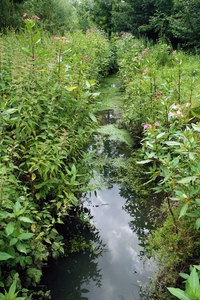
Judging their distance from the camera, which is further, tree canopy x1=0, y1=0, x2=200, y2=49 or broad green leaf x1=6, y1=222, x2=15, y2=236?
tree canopy x1=0, y1=0, x2=200, y2=49

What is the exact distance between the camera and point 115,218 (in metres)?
2.92

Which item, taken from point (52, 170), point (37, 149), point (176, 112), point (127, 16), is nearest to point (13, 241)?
point (52, 170)

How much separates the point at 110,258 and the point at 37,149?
121 cm

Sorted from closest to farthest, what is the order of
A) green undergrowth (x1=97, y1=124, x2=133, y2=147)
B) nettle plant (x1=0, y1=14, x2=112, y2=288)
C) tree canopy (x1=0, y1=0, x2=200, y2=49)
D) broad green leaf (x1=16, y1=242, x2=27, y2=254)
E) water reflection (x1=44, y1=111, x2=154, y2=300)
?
broad green leaf (x1=16, y1=242, x2=27, y2=254)
nettle plant (x1=0, y1=14, x2=112, y2=288)
water reflection (x1=44, y1=111, x2=154, y2=300)
green undergrowth (x1=97, y1=124, x2=133, y2=147)
tree canopy (x1=0, y1=0, x2=200, y2=49)

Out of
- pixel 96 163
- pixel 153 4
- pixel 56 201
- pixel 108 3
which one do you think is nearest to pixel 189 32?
pixel 153 4

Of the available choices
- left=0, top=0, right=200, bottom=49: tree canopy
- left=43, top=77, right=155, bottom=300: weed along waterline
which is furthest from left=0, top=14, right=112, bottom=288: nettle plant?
left=0, top=0, right=200, bottom=49: tree canopy

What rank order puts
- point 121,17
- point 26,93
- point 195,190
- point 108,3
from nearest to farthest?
point 195,190
point 26,93
point 121,17
point 108,3

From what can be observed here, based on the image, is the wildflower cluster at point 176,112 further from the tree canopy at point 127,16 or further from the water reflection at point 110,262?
the tree canopy at point 127,16

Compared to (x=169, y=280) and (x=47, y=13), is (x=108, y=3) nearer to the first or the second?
(x=47, y=13)

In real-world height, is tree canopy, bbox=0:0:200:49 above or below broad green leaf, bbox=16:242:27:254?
above

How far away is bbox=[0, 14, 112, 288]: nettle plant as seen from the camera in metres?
1.70

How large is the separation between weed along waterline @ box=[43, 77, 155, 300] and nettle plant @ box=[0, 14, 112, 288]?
0.97 feet

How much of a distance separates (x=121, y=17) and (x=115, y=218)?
12.9 metres

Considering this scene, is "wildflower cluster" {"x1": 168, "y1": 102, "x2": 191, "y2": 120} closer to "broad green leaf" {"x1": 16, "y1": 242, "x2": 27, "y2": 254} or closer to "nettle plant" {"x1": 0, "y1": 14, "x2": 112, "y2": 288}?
"nettle plant" {"x1": 0, "y1": 14, "x2": 112, "y2": 288}
